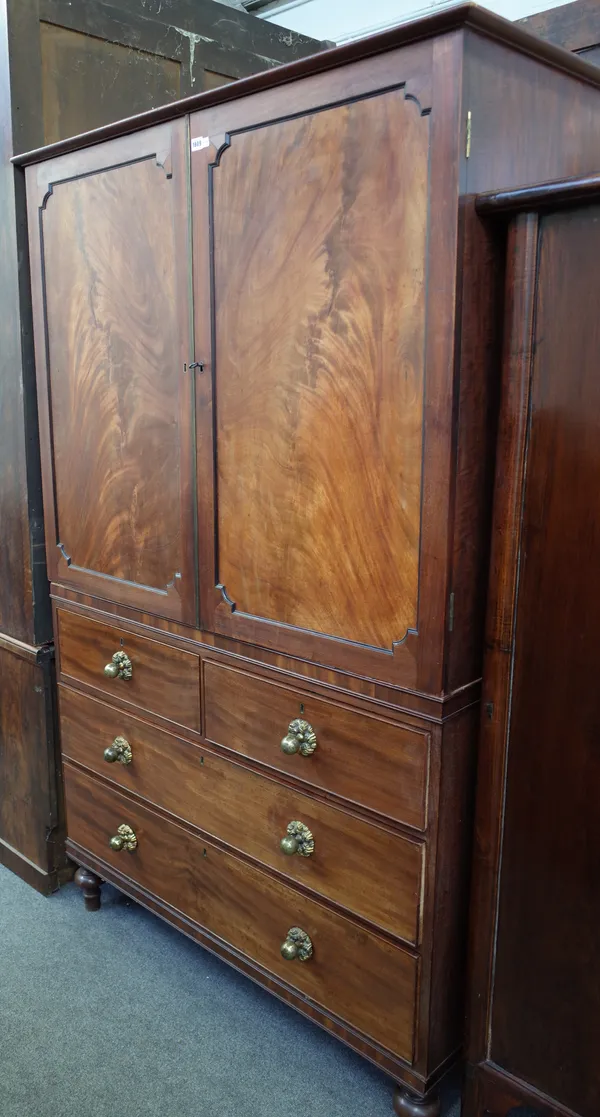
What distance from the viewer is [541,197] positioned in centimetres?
113

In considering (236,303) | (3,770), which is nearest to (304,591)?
(236,303)

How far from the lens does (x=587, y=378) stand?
1.16 metres

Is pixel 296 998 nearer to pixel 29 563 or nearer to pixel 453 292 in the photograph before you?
pixel 29 563

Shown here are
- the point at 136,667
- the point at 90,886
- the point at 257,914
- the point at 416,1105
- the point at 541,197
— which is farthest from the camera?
the point at 90,886

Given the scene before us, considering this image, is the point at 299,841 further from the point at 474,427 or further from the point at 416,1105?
the point at 474,427

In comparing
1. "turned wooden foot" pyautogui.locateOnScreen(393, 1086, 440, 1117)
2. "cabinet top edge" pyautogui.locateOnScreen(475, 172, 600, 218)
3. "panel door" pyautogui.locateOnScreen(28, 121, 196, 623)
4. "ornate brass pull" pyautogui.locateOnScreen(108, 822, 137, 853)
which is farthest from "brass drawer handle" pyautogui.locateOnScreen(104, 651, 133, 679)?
"cabinet top edge" pyautogui.locateOnScreen(475, 172, 600, 218)

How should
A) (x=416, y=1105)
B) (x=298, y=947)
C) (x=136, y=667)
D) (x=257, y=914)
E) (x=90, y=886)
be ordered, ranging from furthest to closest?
(x=90, y=886), (x=136, y=667), (x=257, y=914), (x=298, y=947), (x=416, y=1105)

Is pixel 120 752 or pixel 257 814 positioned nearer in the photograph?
pixel 257 814

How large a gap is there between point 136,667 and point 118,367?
2.08 ft

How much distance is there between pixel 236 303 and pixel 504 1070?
135cm

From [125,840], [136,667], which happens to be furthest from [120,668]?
[125,840]

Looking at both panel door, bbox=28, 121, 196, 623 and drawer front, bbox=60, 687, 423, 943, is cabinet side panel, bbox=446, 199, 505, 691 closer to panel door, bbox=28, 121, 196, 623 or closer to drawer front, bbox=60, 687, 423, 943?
drawer front, bbox=60, 687, 423, 943

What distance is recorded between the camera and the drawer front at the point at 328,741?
135 cm

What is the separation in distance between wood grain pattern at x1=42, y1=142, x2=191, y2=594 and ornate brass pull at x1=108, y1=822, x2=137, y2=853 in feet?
1.92
